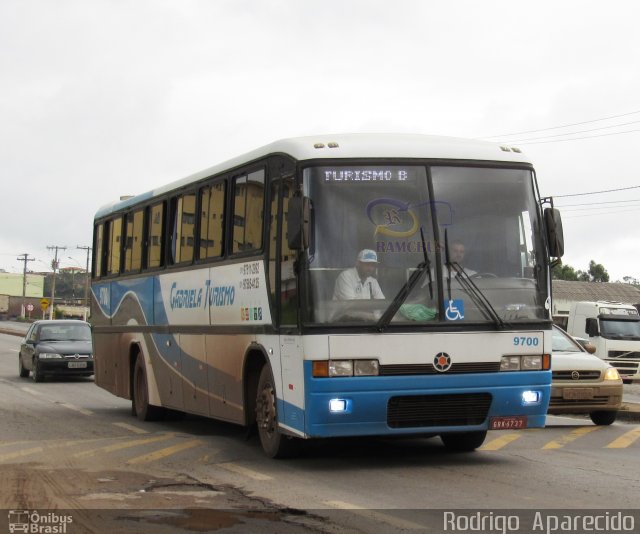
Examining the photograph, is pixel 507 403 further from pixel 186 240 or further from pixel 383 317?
pixel 186 240

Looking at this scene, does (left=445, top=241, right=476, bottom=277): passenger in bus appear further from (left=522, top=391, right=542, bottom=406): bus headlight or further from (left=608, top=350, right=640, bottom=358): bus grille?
(left=608, top=350, right=640, bottom=358): bus grille

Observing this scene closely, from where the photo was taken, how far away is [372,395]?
35.1ft

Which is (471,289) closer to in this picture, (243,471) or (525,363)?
(525,363)

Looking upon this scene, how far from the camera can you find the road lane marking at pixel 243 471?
1062 cm

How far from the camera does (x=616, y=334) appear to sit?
3653cm

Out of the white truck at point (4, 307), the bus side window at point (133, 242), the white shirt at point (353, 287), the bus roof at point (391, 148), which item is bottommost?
the white shirt at point (353, 287)

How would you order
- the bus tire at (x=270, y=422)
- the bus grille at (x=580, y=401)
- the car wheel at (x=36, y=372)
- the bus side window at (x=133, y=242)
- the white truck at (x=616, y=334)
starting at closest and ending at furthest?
the bus tire at (x=270, y=422), the bus grille at (x=580, y=401), the bus side window at (x=133, y=242), the car wheel at (x=36, y=372), the white truck at (x=616, y=334)

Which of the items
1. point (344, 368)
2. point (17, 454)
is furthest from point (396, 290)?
point (17, 454)

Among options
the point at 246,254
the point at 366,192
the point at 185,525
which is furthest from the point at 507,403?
the point at 185,525

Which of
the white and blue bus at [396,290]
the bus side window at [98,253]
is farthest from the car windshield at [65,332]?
the white and blue bus at [396,290]

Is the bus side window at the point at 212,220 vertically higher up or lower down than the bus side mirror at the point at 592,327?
higher up

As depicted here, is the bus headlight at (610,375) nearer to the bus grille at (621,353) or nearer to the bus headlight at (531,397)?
the bus headlight at (531,397)

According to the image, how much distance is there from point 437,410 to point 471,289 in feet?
3.95

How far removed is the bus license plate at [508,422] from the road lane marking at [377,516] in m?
2.60
